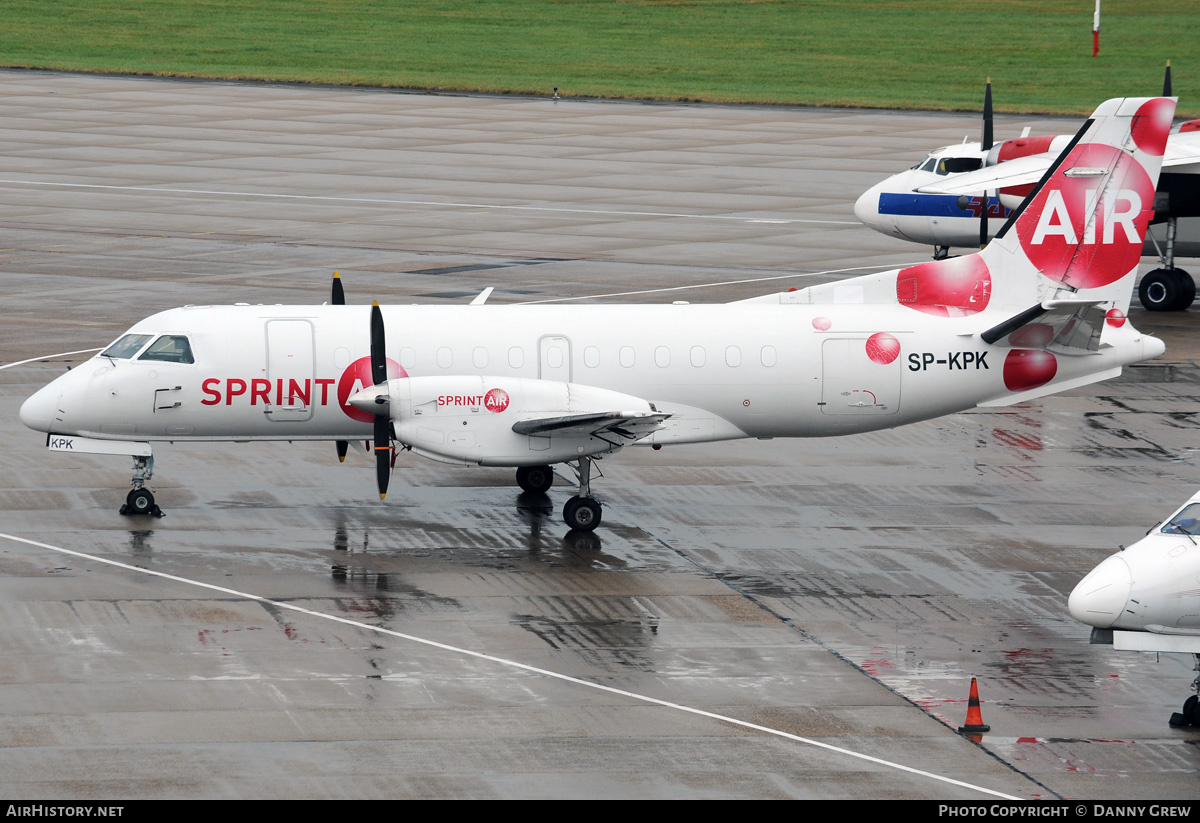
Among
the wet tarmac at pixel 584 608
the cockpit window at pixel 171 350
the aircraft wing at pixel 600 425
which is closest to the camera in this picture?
the wet tarmac at pixel 584 608

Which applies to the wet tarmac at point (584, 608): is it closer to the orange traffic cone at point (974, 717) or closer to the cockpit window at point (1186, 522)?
the orange traffic cone at point (974, 717)

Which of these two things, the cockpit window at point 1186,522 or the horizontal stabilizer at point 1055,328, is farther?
the horizontal stabilizer at point 1055,328

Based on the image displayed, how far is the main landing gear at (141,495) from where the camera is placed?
26469 mm

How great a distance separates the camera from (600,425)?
81.4 ft

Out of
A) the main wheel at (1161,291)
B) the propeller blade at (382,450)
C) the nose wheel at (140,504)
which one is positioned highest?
the main wheel at (1161,291)

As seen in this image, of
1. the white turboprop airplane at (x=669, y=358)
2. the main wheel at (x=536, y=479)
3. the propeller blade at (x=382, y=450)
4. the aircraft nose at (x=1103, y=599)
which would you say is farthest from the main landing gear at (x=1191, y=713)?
the main wheel at (x=536, y=479)

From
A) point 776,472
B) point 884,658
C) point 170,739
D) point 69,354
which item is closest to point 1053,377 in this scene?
point 776,472

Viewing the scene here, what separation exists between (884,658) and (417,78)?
264ft

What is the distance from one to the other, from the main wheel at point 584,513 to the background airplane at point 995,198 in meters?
20.2

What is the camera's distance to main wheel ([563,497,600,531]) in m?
25.7

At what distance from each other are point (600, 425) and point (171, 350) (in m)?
6.88

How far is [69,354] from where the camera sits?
37500 millimetres

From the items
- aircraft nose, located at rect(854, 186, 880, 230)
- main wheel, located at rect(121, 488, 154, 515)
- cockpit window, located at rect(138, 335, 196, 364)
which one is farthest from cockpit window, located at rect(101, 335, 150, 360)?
aircraft nose, located at rect(854, 186, 880, 230)

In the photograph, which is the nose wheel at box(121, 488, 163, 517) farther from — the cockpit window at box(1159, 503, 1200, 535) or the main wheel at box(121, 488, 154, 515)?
the cockpit window at box(1159, 503, 1200, 535)
